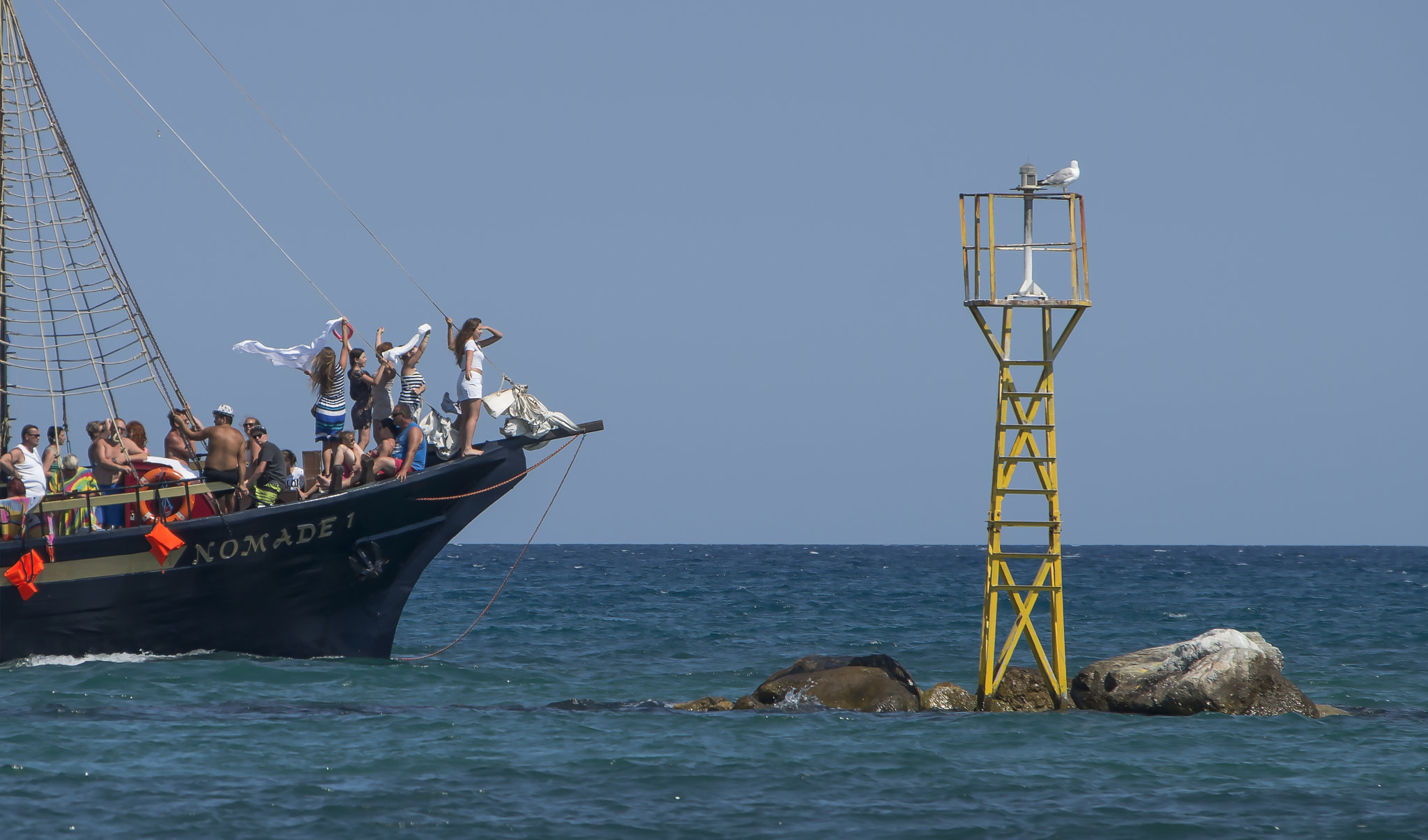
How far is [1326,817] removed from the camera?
448 inches

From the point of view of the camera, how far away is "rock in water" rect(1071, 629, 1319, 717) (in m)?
15.4

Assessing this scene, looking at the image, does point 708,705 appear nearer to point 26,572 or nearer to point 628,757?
point 628,757

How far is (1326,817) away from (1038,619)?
82.0ft

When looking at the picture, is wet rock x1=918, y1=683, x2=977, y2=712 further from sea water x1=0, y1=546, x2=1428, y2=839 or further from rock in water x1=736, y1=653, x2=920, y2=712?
sea water x1=0, y1=546, x2=1428, y2=839

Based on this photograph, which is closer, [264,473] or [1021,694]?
[1021,694]

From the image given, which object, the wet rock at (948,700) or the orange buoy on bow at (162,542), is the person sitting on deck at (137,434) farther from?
the wet rock at (948,700)

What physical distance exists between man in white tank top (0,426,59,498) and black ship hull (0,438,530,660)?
0.83 m

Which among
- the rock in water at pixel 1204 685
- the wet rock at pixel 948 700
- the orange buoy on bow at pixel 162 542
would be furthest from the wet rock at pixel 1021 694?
the orange buoy on bow at pixel 162 542

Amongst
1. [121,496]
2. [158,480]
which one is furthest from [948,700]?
[121,496]

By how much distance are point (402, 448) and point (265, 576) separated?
7.52ft

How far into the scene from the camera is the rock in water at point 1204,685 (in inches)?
607

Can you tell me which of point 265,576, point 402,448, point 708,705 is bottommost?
point 708,705

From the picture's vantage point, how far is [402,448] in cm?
1847

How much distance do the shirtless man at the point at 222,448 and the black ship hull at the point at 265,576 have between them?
1.97ft
